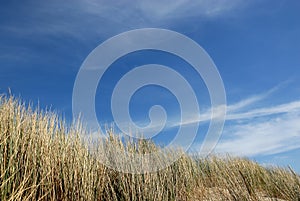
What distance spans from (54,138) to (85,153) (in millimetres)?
503

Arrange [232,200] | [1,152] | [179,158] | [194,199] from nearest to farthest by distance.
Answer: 1. [1,152]
2. [232,200]
3. [194,199]
4. [179,158]

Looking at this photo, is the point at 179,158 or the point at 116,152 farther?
the point at 179,158

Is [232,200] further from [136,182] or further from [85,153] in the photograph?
[85,153]

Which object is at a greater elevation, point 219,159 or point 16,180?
point 219,159

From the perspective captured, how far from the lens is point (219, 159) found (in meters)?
8.98

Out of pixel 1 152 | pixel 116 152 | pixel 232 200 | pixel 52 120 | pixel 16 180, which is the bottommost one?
pixel 232 200

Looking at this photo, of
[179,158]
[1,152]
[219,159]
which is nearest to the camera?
[1,152]

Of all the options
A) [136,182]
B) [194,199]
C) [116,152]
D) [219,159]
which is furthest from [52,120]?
[219,159]

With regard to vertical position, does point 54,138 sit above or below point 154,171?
above

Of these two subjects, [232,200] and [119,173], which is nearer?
[119,173]

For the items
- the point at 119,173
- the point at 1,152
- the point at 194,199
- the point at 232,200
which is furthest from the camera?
the point at 194,199

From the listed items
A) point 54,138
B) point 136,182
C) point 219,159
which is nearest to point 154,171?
point 136,182

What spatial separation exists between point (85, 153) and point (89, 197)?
0.65m

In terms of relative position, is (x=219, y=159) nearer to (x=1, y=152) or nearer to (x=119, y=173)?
(x=119, y=173)
